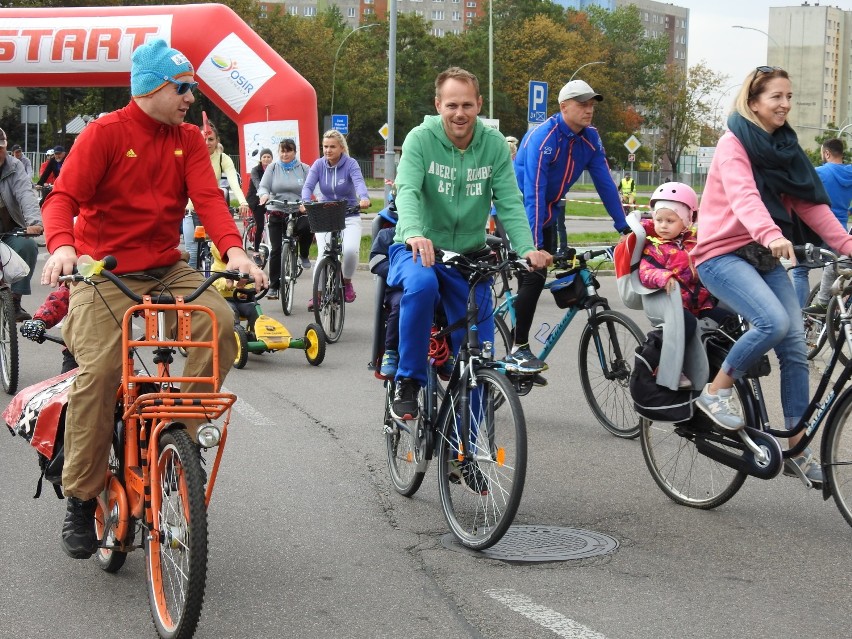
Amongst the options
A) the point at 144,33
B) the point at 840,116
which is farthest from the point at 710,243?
the point at 840,116

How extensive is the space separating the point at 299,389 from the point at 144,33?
14.7 meters

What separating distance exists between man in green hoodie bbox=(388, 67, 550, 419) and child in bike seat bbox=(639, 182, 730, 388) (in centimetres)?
76

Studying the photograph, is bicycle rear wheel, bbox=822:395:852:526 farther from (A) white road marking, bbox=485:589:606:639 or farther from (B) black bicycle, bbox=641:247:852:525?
(A) white road marking, bbox=485:589:606:639

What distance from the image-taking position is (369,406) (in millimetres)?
8820

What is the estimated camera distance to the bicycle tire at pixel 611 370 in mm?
7613

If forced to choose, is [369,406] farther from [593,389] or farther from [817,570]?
[817,570]

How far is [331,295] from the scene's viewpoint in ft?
39.5

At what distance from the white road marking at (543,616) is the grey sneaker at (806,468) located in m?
1.57

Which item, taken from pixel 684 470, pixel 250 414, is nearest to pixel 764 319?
pixel 684 470

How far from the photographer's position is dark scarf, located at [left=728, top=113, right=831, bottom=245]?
18.8ft

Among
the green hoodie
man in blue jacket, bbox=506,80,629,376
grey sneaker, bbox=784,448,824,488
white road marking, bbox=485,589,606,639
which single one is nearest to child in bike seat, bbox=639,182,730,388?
grey sneaker, bbox=784,448,824,488

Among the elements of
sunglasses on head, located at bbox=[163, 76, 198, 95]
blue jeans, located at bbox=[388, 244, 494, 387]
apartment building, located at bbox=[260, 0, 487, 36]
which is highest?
apartment building, located at bbox=[260, 0, 487, 36]

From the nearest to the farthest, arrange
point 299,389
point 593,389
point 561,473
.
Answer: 1. point 561,473
2. point 593,389
3. point 299,389

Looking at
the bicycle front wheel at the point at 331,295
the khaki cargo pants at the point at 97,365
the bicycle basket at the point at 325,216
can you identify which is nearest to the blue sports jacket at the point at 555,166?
the bicycle basket at the point at 325,216
